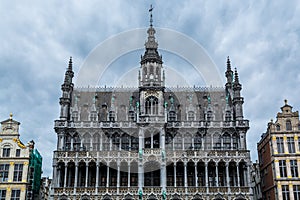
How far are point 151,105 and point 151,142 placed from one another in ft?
20.3

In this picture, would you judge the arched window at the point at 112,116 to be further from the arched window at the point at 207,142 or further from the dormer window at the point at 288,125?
the dormer window at the point at 288,125

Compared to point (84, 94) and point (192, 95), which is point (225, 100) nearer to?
point (192, 95)

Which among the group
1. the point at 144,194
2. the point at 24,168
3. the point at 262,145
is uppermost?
the point at 262,145

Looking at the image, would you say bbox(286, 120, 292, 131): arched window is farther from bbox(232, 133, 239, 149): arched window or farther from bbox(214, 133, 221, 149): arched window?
bbox(214, 133, 221, 149): arched window

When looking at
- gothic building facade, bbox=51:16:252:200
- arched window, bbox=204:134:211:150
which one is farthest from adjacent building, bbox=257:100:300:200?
arched window, bbox=204:134:211:150

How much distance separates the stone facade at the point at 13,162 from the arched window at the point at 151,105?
18375mm

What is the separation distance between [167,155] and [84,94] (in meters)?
18.4

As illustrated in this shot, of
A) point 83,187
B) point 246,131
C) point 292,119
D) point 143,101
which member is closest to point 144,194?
point 83,187

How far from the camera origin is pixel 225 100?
61.4 m

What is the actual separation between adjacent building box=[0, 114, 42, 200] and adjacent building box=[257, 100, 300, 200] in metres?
34.5

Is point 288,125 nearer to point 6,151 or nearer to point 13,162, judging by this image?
point 13,162

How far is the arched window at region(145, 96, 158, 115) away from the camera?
57.9 meters

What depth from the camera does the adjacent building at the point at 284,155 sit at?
165ft

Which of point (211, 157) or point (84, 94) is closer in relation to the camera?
point (211, 157)
